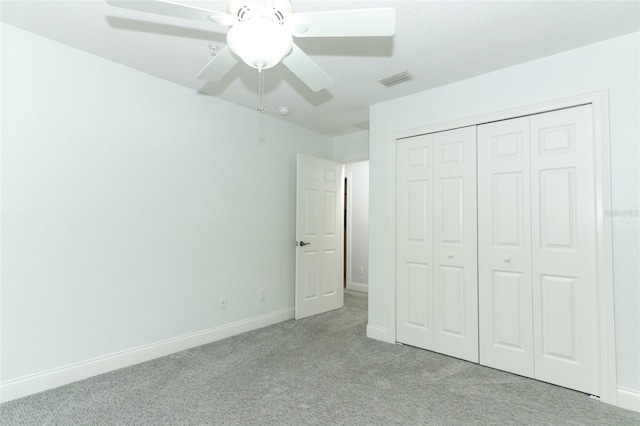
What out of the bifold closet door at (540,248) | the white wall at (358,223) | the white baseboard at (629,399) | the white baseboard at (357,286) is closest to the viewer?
the white baseboard at (629,399)

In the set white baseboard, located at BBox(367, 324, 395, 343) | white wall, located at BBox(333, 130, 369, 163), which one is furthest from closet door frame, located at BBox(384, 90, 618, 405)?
white wall, located at BBox(333, 130, 369, 163)

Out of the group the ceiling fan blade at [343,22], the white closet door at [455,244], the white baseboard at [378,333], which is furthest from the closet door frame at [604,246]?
the ceiling fan blade at [343,22]

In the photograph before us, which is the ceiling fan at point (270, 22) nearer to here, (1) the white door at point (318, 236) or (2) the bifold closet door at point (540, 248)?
(2) the bifold closet door at point (540, 248)

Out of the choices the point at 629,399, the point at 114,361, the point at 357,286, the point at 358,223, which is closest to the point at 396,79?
the point at 629,399

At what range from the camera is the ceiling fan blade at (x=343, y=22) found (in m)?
1.41

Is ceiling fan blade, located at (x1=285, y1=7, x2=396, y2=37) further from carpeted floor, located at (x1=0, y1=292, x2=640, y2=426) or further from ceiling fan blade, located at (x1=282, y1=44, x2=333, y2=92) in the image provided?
carpeted floor, located at (x1=0, y1=292, x2=640, y2=426)

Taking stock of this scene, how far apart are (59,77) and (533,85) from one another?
3.61 m

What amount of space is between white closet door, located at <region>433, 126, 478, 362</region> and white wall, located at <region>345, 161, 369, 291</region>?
295cm

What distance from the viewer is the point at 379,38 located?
2.43 meters

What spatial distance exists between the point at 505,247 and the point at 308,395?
1927 mm

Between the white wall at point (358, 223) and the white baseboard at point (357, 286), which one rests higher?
the white wall at point (358, 223)

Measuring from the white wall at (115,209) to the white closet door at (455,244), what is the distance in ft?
6.37

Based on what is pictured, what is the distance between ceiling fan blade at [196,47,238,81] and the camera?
5.74 feet

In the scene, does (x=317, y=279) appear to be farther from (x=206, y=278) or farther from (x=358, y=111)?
(x=358, y=111)
